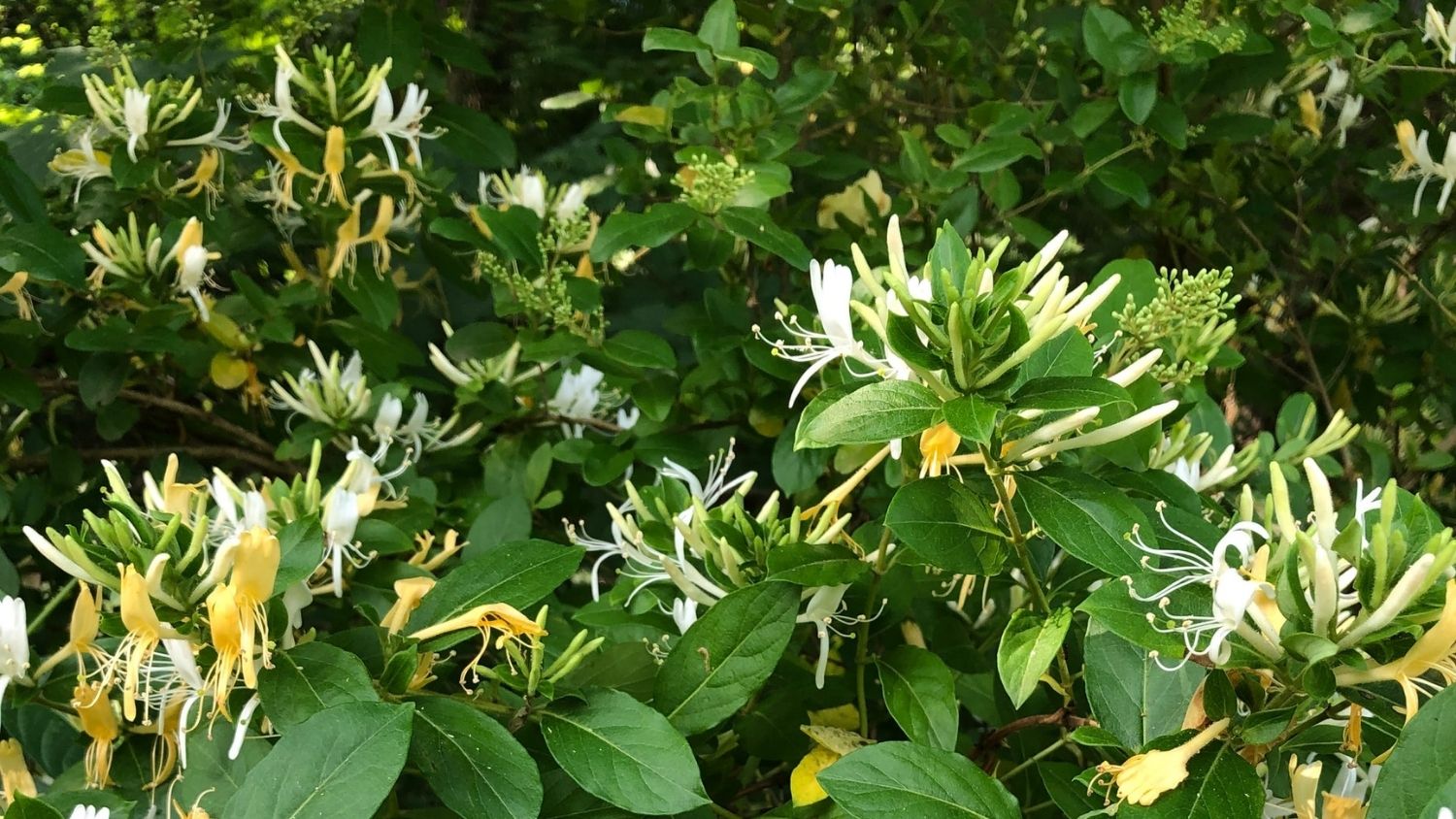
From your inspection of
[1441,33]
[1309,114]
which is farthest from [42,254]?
[1309,114]

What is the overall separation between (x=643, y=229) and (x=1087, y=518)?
0.54 metres

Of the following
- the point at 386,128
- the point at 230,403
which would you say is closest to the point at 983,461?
the point at 386,128

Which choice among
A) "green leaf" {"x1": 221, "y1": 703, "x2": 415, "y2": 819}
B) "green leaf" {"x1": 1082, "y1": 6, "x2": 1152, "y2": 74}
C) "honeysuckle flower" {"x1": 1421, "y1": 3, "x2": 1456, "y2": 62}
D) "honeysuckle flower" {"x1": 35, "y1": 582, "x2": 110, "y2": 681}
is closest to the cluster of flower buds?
"green leaf" {"x1": 221, "y1": 703, "x2": 415, "y2": 819}

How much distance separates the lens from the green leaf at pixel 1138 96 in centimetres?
106

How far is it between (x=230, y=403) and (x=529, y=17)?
71 cm

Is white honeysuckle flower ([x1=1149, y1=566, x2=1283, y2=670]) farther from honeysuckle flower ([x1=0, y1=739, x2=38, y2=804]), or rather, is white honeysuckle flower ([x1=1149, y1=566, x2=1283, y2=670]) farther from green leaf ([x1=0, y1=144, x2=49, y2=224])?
green leaf ([x1=0, y1=144, x2=49, y2=224])

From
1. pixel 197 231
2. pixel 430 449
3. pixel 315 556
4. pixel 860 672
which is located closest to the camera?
pixel 315 556

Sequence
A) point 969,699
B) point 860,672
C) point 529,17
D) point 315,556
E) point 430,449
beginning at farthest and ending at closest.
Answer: point 529,17
point 430,449
point 969,699
point 860,672
point 315,556

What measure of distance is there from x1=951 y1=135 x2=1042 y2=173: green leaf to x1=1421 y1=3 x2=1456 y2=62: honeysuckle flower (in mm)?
445

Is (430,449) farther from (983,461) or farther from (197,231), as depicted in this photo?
(983,461)

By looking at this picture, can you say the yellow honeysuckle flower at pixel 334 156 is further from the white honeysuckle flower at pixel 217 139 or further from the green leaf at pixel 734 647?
the green leaf at pixel 734 647

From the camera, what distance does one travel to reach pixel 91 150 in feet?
3.63

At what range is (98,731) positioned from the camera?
28.1 inches

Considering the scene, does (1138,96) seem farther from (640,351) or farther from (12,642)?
(12,642)
